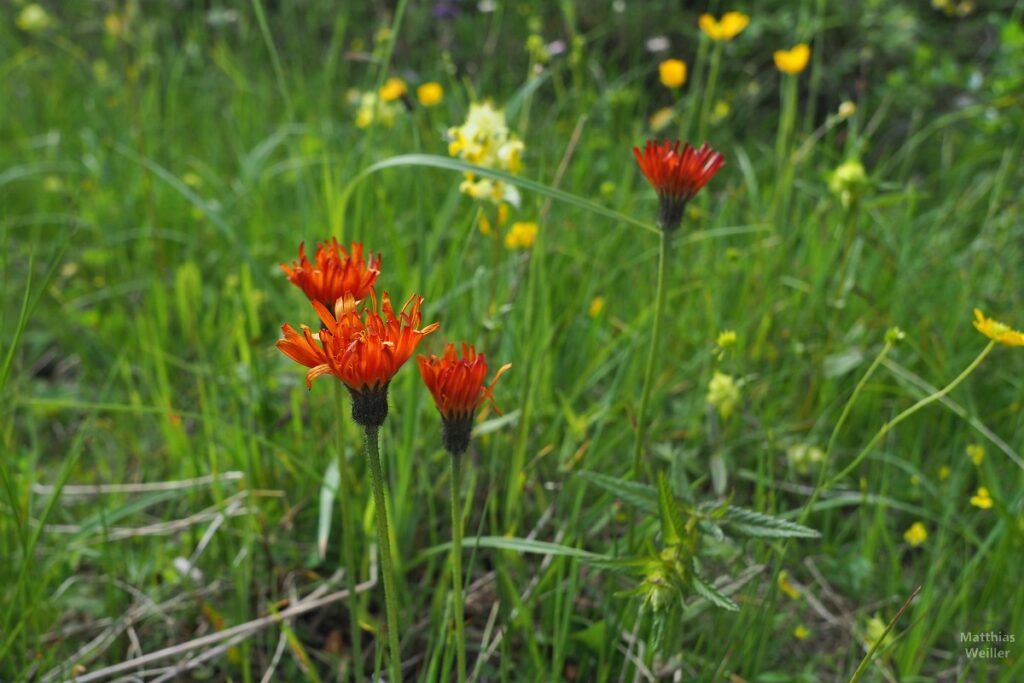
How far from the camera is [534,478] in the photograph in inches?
57.2

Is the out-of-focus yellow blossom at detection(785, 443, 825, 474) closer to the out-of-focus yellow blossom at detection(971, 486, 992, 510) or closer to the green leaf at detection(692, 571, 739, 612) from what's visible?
the out-of-focus yellow blossom at detection(971, 486, 992, 510)

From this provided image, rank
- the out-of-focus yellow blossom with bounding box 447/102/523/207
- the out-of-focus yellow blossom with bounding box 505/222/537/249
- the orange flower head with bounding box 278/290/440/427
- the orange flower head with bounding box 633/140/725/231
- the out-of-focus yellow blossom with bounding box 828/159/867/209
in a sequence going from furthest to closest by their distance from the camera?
1. the out-of-focus yellow blossom with bounding box 828/159/867/209
2. the out-of-focus yellow blossom with bounding box 505/222/537/249
3. the out-of-focus yellow blossom with bounding box 447/102/523/207
4. the orange flower head with bounding box 633/140/725/231
5. the orange flower head with bounding box 278/290/440/427

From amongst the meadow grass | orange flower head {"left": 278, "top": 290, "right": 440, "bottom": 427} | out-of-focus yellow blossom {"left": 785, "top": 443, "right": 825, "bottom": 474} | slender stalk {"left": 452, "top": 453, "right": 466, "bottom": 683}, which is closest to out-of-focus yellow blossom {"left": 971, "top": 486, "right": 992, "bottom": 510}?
the meadow grass

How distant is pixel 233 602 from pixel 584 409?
0.74 meters

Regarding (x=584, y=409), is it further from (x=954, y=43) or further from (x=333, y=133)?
(x=954, y=43)

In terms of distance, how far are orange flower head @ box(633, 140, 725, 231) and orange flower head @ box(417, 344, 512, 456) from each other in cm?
33

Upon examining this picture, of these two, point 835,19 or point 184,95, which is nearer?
point 835,19

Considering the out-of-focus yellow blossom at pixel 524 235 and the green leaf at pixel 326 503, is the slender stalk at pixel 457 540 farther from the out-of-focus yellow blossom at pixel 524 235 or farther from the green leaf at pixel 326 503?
the out-of-focus yellow blossom at pixel 524 235

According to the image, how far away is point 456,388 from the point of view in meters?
0.80

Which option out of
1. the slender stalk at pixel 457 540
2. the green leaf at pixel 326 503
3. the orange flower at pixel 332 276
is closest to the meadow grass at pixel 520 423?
the green leaf at pixel 326 503

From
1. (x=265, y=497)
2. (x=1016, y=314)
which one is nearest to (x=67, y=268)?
(x=265, y=497)

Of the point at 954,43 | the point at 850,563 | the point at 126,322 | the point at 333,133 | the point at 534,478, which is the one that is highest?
the point at 954,43

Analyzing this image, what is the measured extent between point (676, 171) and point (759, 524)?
41 cm

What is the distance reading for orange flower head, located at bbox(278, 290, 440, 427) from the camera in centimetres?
73
